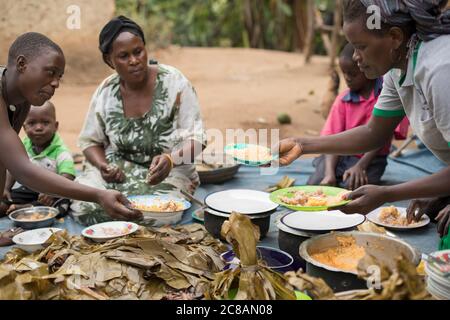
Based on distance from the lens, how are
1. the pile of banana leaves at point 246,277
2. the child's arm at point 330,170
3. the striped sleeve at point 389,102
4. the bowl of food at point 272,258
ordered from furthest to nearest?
the child's arm at point 330,170 → the striped sleeve at point 389,102 → the bowl of food at point 272,258 → the pile of banana leaves at point 246,277

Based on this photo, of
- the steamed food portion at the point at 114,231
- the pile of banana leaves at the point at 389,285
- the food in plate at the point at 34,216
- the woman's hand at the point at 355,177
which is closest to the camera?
the pile of banana leaves at the point at 389,285

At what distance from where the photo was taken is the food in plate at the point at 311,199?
8.48 ft

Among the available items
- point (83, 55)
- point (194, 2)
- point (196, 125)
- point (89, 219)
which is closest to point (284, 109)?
point (83, 55)

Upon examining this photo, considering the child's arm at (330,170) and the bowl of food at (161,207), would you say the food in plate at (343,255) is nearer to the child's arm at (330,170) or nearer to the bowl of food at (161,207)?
the bowl of food at (161,207)

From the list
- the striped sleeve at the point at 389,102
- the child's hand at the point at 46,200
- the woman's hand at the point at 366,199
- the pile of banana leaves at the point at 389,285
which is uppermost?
the striped sleeve at the point at 389,102

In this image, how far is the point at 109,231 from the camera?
2941mm

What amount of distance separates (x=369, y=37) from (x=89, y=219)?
2.19 meters

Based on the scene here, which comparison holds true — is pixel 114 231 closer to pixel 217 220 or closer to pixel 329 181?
pixel 217 220

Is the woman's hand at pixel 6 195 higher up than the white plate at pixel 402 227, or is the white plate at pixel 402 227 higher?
the woman's hand at pixel 6 195

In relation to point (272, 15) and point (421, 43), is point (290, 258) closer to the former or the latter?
point (421, 43)

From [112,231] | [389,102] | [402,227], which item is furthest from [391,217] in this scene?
[112,231]

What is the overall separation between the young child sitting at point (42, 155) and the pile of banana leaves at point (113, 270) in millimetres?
1105

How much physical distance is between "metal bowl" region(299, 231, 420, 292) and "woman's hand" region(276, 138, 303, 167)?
0.50 m

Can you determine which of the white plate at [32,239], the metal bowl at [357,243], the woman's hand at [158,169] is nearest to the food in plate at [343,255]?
the metal bowl at [357,243]
